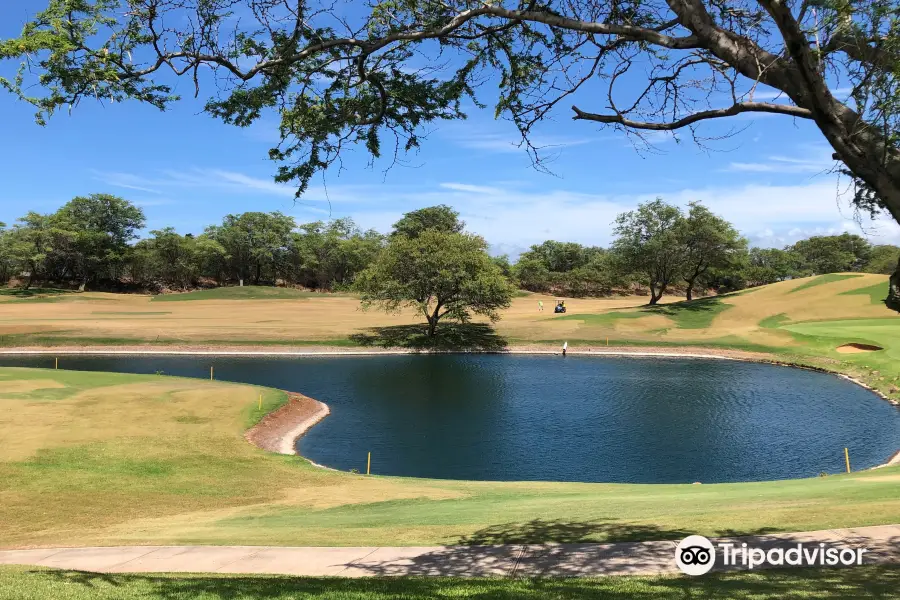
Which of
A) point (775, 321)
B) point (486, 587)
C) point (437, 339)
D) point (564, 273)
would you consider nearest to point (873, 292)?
point (775, 321)

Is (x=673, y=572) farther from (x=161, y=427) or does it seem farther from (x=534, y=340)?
(x=534, y=340)

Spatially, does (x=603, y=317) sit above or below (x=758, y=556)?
above

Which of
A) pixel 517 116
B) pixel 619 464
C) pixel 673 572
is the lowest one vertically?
pixel 619 464

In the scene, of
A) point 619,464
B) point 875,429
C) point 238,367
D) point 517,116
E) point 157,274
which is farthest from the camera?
point 157,274

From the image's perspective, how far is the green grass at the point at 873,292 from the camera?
210 ft

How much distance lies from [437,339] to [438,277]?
796 cm

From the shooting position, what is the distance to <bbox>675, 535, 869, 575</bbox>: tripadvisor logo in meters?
8.02

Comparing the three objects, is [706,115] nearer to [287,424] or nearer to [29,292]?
[287,424]

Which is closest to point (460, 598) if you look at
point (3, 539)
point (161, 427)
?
point (3, 539)

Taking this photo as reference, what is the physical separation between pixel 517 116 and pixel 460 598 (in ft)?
24.2

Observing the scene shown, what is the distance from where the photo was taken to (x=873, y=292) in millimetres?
65375

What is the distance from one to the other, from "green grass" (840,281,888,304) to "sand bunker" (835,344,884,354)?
20.4 m

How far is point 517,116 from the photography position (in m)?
9.15

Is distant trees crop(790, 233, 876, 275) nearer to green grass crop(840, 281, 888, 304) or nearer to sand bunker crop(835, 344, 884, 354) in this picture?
green grass crop(840, 281, 888, 304)
